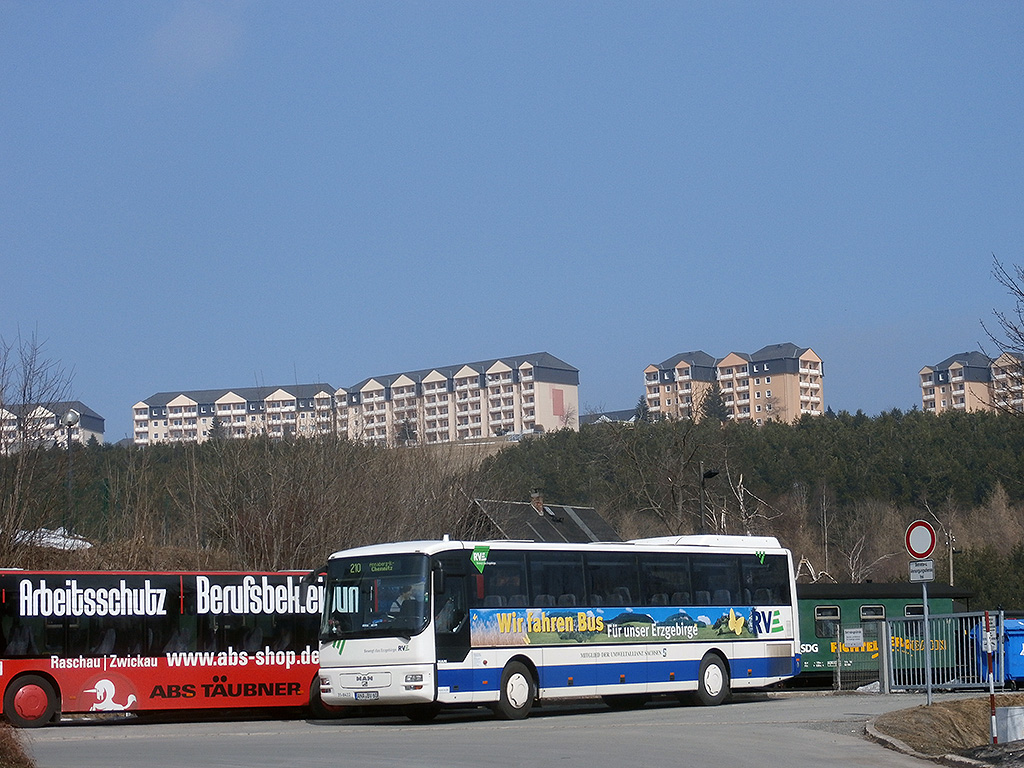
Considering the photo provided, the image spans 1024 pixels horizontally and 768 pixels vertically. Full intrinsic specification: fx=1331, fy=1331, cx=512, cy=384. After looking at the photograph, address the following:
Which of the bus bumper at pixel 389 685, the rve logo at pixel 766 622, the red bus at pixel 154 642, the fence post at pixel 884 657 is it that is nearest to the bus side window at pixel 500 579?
the bus bumper at pixel 389 685

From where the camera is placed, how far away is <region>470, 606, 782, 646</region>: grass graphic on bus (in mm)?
21328

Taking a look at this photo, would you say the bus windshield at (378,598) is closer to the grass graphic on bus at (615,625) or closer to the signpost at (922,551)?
the grass graphic on bus at (615,625)

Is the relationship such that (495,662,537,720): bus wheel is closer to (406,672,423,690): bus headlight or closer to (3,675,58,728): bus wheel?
(406,672,423,690): bus headlight

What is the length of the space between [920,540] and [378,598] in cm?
820

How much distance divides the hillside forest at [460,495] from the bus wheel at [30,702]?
7.57 metres

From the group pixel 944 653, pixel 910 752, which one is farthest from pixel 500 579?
pixel 944 653

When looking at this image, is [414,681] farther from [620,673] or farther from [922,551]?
[922,551]

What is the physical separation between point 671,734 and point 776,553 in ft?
30.3

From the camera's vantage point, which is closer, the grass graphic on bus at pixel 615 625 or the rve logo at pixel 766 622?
the grass graphic on bus at pixel 615 625

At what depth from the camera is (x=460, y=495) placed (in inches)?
1735

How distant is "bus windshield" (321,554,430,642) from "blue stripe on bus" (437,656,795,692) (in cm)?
103

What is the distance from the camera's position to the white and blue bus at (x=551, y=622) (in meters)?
20.4

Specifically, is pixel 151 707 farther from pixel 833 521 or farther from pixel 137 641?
pixel 833 521

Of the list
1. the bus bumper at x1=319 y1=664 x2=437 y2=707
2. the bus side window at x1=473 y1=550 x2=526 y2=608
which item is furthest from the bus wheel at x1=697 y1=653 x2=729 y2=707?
the bus bumper at x1=319 y1=664 x2=437 y2=707
